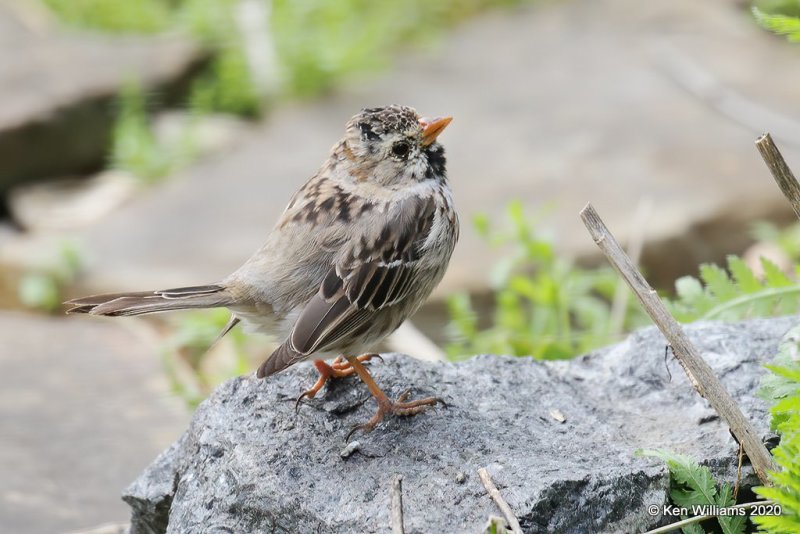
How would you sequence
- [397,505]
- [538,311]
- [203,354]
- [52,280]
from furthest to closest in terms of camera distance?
[52,280] → [203,354] → [538,311] → [397,505]

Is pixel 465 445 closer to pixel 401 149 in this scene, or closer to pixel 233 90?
pixel 401 149

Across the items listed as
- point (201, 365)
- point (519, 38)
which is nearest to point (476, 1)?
A: point (519, 38)

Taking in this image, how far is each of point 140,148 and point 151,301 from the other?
5.35 metres

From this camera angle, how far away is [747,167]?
834cm

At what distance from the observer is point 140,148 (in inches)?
359

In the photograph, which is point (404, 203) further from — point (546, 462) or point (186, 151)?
point (186, 151)

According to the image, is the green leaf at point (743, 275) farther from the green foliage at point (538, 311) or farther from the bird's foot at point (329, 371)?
the bird's foot at point (329, 371)

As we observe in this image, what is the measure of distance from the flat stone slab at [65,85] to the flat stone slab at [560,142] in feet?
3.50

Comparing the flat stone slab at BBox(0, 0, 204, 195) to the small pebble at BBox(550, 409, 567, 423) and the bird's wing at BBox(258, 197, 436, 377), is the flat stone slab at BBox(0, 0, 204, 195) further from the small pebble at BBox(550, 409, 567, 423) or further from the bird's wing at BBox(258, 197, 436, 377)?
the small pebble at BBox(550, 409, 567, 423)

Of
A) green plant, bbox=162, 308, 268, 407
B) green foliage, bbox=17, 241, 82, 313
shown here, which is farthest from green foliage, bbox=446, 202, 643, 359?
Result: green foliage, bbox=17, 241, 82, 313

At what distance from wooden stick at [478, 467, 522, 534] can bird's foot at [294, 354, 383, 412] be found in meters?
0.79

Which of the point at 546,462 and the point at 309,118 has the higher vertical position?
the point at 546,462

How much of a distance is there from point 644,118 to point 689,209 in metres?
1.55

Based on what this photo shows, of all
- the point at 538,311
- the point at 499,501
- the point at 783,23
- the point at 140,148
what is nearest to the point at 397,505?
the point at 499,501
